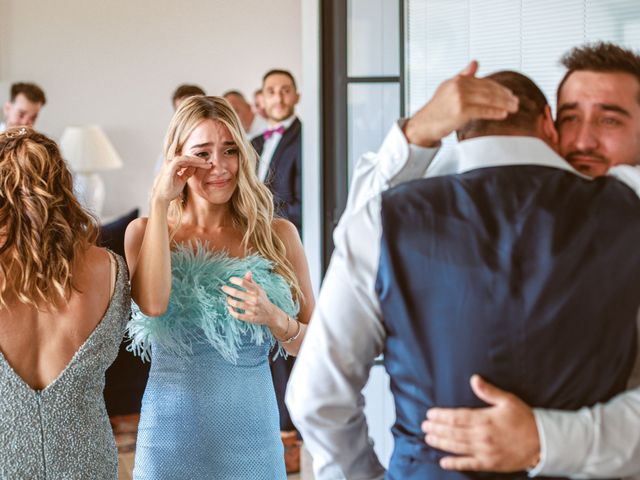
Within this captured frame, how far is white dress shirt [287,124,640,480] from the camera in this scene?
131 centimetres

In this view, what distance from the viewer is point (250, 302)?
2.26 metres

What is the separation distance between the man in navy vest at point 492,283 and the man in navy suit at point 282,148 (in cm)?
313

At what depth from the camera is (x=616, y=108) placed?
64.2 inches

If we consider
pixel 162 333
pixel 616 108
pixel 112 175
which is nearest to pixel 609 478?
pixel 616 108

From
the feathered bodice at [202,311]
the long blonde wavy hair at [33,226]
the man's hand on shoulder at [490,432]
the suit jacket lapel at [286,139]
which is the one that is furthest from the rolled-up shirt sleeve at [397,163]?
the suit jacket lapel at [286,139]

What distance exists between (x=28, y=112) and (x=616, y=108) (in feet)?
18.6

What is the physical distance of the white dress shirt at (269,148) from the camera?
197 inches

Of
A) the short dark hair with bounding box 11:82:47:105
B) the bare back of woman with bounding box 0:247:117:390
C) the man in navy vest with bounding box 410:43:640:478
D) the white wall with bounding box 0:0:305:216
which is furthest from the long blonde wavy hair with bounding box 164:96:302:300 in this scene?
the white wall with bounding box 0:0:305:216

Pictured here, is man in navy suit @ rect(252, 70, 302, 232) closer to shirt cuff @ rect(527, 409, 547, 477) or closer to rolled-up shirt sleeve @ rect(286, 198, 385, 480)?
rolled-up shirt sleeve @ rect(286, 198, 385, 480)

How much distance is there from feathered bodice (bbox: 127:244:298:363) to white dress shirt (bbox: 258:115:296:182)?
256cm

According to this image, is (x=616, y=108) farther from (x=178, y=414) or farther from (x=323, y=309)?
(x=178, y=414)

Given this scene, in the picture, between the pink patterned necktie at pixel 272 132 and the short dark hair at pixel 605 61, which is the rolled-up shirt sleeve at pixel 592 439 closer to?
the short dark hair at pixel 605 61

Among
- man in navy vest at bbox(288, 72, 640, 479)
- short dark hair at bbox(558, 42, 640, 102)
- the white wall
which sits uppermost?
the white wall

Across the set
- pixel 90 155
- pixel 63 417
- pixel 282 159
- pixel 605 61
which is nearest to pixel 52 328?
pixel 63 417
